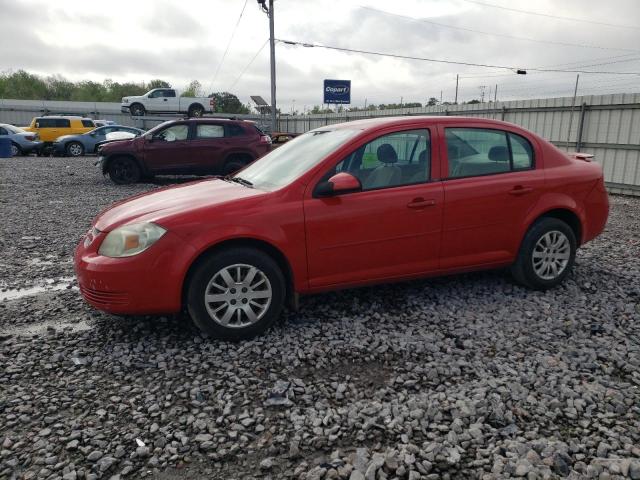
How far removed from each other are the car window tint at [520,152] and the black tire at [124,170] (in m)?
10.5

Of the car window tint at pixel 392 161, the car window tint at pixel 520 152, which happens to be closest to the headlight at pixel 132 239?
the car window tint at pixel 392 161

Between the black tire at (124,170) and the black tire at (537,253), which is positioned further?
the black tire at (124,170)

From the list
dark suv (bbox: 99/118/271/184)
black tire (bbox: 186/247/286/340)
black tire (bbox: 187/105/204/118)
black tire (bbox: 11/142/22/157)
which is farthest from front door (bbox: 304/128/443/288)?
black tire (bbox: 187/105/204/118)

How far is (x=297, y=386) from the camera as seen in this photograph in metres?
3.09

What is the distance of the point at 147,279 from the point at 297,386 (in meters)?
1.31

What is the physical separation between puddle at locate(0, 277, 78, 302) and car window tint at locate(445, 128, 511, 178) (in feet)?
12.6

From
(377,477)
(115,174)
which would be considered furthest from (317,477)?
(115,174)

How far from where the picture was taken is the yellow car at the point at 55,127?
2433 cm

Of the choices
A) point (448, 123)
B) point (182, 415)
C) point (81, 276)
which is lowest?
point (182, 415)

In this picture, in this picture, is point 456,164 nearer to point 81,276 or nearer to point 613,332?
point 613,332

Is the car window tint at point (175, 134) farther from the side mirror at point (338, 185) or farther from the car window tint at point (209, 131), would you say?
the side mirror at point (338, 185)

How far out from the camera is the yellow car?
2433cm

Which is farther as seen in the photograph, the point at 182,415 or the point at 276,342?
the point at 276,342

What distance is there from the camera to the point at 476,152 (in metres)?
4.39
